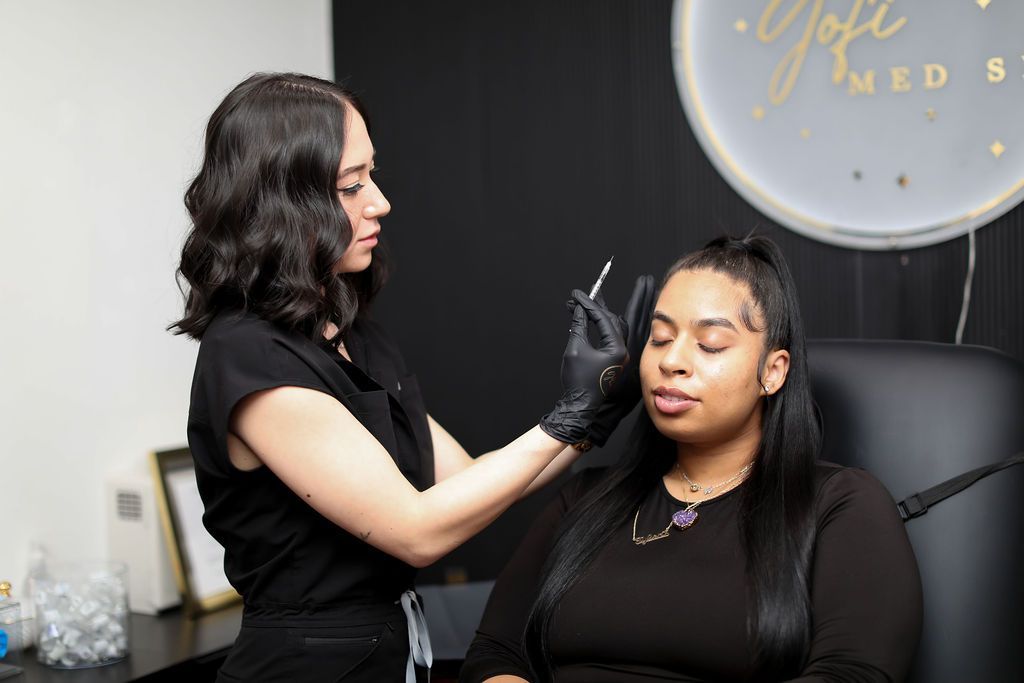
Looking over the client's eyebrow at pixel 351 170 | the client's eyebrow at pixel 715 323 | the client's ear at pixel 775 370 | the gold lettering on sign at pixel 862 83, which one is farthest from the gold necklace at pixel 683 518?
the gold lettering on sign at pixel 862 83

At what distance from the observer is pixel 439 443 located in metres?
1.92

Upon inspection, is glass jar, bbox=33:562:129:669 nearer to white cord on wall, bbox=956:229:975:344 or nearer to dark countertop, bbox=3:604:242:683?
dark countertop, bbox=3:604:242:683

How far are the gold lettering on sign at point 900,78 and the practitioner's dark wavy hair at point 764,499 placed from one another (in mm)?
752

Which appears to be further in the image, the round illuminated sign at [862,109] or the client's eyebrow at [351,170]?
the round illuminated sign at [862,109]

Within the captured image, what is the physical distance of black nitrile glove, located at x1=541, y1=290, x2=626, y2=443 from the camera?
153 cm

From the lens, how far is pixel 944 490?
1.67 metres

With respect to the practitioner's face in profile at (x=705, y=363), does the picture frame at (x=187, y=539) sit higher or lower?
lower

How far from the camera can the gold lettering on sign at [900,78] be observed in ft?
7.39

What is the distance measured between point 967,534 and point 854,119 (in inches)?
40.2

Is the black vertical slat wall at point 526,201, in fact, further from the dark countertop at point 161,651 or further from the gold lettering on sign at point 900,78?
the dark countertop at point 161,651

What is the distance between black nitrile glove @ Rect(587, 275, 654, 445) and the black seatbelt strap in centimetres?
45

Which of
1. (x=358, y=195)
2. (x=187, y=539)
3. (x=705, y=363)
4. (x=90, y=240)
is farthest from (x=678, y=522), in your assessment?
(x=90, y=240)

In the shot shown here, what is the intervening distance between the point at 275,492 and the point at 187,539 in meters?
0.88

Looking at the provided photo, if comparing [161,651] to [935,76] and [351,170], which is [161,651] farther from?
[935,76]
